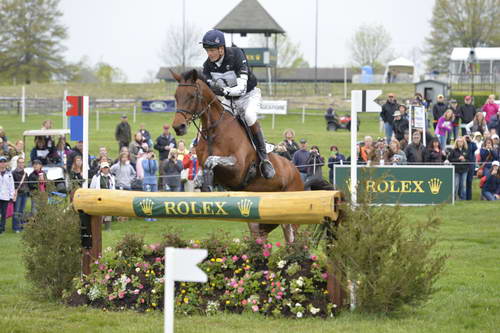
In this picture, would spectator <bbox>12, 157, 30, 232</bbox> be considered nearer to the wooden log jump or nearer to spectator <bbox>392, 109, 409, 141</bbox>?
the wooden log jump

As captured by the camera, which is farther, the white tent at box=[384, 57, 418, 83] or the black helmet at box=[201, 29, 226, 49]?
the white tent at box=[384, 57, 418, 83]

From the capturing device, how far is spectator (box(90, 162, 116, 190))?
43.7ft

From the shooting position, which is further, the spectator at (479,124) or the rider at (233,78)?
the spectator at (479,124)

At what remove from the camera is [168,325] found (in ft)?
14.3

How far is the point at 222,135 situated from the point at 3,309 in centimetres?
296

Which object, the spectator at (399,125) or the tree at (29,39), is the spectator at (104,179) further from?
the tree at (29,39)

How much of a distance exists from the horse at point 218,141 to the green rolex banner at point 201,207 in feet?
2.94

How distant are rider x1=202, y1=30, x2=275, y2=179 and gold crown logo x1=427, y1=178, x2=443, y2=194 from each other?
8.23 meters

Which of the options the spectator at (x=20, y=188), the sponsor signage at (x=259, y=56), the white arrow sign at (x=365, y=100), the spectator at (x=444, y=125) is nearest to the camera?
the white arrow sign at (x=365, y=100)

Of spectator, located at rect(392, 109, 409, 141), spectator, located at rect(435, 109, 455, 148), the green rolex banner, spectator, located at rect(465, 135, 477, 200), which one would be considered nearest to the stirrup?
the green rolex banner

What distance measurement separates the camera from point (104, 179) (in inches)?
529

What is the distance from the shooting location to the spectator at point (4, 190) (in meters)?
13.6

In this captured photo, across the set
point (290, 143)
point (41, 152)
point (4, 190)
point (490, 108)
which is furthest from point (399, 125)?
point (4, 190)

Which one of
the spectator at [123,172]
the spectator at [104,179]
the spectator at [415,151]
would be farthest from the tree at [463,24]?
the spectator at [104,179]
